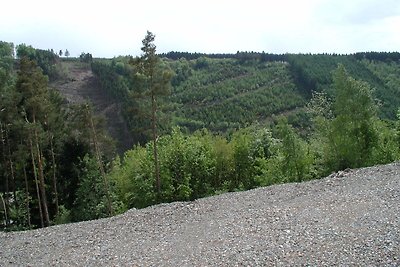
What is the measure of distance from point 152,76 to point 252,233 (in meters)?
15.3

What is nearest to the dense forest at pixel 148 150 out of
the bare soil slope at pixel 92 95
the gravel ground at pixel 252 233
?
A: the gravel ground at pixel 252 233

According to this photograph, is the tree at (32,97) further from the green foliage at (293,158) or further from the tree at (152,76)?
the green foliage at (293,158)

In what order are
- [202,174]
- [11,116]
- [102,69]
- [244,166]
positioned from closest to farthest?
[11,116]
[202,174]
[244,166]
[102,69]

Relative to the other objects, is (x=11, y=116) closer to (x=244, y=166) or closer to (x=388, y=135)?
(x=244, y=166)

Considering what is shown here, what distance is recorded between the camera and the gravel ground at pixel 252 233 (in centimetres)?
1528

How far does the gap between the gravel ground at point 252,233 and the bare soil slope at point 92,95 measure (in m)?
87.0

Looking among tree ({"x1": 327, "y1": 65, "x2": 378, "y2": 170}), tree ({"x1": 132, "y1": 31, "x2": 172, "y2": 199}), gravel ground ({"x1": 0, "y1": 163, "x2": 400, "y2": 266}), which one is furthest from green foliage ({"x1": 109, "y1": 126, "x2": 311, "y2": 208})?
gravel ground ({"x1": 0, "y1": 163, "x2": 400, "y2": 266})

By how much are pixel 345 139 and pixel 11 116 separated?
23.8m

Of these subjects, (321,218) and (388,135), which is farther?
(388,135)

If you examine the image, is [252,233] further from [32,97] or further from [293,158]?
[293,158]

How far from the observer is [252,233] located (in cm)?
1816

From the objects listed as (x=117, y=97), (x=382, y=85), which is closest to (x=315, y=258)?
(x=117, y=97)

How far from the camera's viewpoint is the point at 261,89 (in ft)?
603

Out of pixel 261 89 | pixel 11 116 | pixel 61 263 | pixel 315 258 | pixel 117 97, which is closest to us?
pixel 315 258
